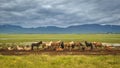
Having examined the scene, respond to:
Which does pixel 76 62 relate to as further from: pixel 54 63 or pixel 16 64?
pixel 16 64

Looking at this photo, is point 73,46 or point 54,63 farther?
point 73,46

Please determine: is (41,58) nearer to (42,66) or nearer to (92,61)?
(42,66)

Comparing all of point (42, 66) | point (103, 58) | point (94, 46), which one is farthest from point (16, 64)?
point (94, 46)

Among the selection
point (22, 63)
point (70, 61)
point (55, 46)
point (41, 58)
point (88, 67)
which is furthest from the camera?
point (55, 46)

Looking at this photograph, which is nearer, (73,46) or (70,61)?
(70,61)

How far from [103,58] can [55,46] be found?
17.5 meters

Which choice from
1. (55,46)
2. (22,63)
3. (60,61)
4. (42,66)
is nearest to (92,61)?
(60,61)

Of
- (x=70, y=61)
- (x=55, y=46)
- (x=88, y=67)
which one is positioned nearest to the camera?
(x=88, y=67)

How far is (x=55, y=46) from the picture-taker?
41125 mm

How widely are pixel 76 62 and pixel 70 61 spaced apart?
0.72m

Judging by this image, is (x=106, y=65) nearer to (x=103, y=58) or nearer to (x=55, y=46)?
(x=103, y=58)

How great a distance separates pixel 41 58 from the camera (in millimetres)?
24359

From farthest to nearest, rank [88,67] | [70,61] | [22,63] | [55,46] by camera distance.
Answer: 1. [55,46]
2. [70,61]
3. [22,63]
4. [88,67]

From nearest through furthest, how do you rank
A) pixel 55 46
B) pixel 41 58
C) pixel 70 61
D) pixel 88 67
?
pixel 88 67, pixel 70 61, pixel 41 58, pixel 55 46
